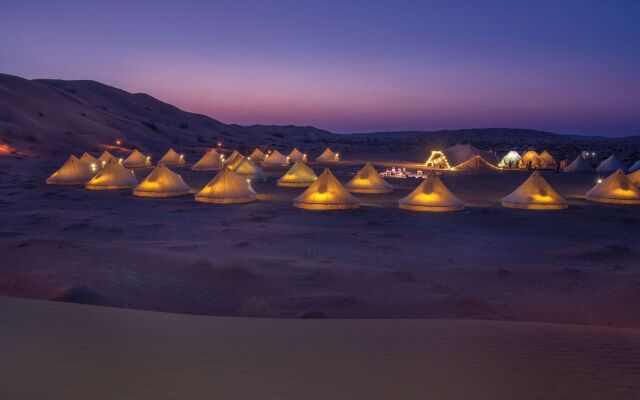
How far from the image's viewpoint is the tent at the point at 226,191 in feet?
79.7

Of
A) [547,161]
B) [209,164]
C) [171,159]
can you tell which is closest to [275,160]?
[171,159]

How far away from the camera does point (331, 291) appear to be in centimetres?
1053

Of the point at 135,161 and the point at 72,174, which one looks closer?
the point at 72,174

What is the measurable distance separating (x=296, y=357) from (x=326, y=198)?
16.3 meters

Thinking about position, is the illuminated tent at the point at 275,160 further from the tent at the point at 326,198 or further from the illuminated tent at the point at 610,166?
the tent at the point at 326,198

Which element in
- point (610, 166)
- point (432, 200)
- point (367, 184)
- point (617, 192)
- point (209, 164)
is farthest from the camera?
point (610, 166)

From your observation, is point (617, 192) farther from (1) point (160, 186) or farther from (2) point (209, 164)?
(2) point (209, 164)

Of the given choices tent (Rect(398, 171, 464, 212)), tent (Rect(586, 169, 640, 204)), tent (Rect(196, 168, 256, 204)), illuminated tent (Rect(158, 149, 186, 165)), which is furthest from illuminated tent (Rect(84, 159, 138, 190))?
tent (Rect(586, 169, 640, 204))

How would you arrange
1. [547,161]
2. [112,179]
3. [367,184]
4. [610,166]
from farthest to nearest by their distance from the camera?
[547,161] → [610,166] → [112,179] → [367,184]

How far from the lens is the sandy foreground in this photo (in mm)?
5090

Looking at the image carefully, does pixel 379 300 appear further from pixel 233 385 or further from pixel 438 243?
pixel 438 243

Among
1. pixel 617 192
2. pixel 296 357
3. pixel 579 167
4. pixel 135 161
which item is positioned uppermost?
pixel 296 357

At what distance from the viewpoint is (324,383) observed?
5375 mm

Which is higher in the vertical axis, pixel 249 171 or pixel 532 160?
pixel 532 160
